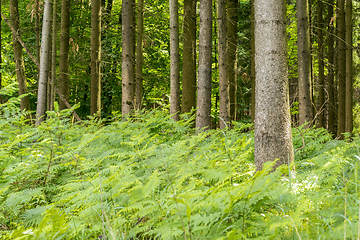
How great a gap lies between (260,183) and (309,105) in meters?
6.88

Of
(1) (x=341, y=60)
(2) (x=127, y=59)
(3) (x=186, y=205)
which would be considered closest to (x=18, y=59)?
(2) (x=127, y=59)

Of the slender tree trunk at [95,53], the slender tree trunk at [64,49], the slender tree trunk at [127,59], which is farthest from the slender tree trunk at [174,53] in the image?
the slender tree trunk at [64,49]

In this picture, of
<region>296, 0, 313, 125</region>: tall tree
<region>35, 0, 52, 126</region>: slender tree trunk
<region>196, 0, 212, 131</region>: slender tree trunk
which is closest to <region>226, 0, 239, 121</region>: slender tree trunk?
<region>296, 0, 313, 125</region>: tall tree

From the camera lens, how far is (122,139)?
4.58 m

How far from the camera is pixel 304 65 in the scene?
780cm

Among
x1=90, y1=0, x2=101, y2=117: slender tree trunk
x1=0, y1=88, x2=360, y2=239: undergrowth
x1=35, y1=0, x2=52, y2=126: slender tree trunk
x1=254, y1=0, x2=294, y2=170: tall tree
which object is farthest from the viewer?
x1=90, y1=0, x2=101, y2=117: slender tree trunk

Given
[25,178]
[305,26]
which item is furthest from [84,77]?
[25,178]

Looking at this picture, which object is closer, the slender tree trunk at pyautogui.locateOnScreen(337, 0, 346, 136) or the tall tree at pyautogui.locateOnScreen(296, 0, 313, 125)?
the tall tree at pyautogui.locateOnScreen(296, 0, 313, 125)

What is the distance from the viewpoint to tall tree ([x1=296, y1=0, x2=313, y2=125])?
7.63 meters

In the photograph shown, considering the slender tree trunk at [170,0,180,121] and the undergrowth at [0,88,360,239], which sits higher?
the slender tree trunk at [170,0,180,121]

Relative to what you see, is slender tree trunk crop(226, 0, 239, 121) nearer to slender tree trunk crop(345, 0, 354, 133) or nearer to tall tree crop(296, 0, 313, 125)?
tall tree crop(296, 0, 313, 125)

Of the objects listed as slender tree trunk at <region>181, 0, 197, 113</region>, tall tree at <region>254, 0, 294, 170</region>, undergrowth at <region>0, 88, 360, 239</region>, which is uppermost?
slender tree trunk at <region>181, 0, 197, 113</region>

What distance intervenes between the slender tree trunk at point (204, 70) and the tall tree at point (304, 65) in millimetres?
2655

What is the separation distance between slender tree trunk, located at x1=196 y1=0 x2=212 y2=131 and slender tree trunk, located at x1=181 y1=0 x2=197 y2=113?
230cm
